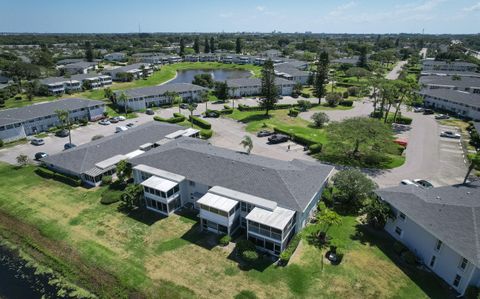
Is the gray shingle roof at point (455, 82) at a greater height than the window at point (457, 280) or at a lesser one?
greater

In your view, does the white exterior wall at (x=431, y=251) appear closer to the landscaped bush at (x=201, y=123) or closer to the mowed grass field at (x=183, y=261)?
the mowed grass field at (x=183, y=261)

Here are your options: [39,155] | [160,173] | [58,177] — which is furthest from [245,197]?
[39,155]

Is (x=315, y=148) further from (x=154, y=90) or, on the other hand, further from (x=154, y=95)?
(x=154, y=90)

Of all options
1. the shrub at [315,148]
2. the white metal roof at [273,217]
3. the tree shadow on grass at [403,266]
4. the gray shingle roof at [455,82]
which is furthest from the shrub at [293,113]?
the gray shingle roof at [455,82]

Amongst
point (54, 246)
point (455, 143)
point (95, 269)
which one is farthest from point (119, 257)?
point (455, 143)

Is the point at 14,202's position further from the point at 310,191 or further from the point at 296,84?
the point at 296,84

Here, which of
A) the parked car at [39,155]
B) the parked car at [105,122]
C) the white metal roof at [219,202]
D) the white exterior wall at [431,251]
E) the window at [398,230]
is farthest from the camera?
the parked car at [105,122]

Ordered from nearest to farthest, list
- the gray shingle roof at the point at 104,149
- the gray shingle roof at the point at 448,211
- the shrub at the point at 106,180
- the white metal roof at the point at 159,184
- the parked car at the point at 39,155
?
the gray shingle roof at the point at 448,211, the white metal roof at the point at 159,184, the shrub at the point at 106,180, the gray shingle roof at the point at 104,149, the parked car at the point at 39,155

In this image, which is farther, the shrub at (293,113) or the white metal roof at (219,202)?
the shrub at (293,113)
